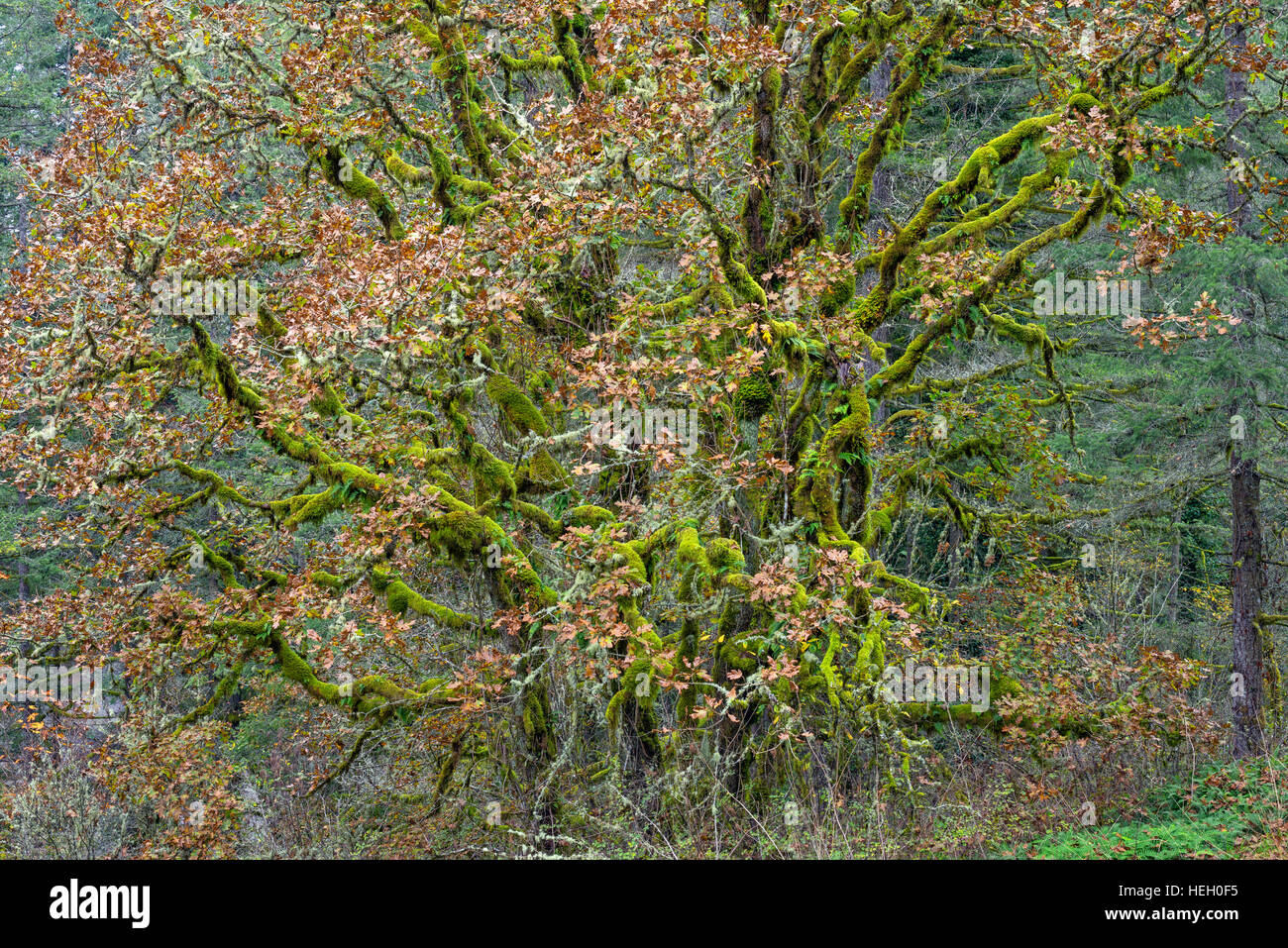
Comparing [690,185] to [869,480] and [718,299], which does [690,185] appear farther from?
[869,480]

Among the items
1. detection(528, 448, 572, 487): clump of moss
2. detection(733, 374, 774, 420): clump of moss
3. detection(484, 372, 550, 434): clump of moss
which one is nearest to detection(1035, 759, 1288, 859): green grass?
detection(733, 374, 774, 420): clump of moss

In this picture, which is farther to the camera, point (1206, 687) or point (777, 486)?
point (1206, 687)

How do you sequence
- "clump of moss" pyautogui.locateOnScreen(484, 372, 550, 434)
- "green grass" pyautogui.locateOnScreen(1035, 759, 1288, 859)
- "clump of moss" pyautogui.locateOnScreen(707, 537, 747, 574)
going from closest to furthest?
"green grass" pyautogui.locateOnScreen(1035, 759, 1288, 859) → "clump of moss" pyautogui.locateOnScreen(707, 537, 747, 574) → "clump of moss" pyautogui.locateOnScreen(484, 372, 550, 434)

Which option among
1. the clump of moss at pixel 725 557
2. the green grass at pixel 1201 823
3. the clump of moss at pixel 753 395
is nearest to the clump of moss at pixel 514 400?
the clump of moss at pixel 753 395

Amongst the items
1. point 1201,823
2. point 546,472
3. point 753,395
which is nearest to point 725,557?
point 753,395

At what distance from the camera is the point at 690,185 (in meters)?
6.58

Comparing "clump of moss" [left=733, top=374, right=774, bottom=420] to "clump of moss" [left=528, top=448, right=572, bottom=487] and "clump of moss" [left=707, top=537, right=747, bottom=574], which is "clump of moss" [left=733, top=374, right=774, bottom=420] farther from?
"clump of moss" [left=528, top=448, right=572, bottom=487]

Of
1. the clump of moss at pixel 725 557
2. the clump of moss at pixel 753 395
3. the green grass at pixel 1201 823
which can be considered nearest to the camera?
the green grass at pixel 1201 823

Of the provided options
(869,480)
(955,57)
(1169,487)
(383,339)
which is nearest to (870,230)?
(955,57)

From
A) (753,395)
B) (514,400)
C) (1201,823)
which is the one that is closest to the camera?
(1201,823)

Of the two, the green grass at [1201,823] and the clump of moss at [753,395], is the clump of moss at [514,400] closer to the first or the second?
the clump of moss at [753,395]

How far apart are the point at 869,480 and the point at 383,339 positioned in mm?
3881

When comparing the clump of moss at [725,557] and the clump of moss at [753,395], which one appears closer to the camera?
the clump of moss at [725,557]

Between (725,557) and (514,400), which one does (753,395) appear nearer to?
(725,557)
